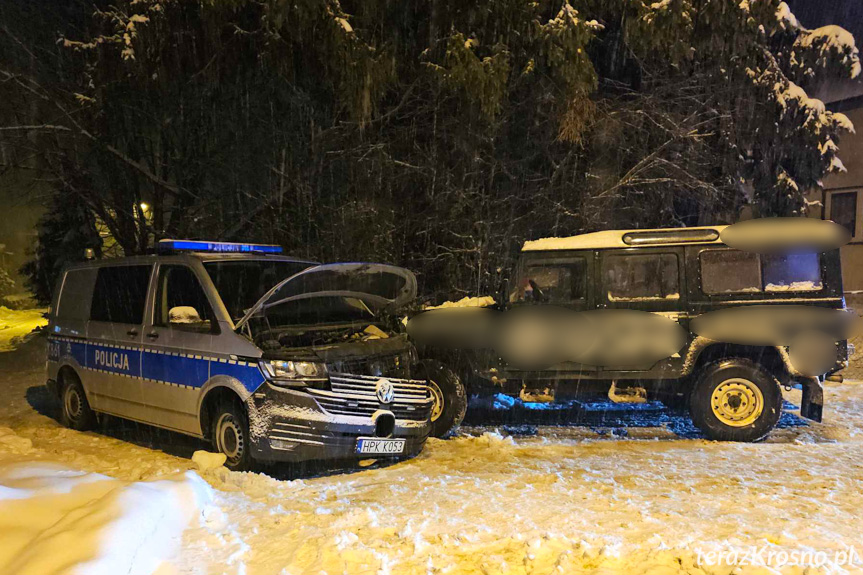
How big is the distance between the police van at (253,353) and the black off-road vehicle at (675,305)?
1232 millimetres

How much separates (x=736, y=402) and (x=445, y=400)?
3.07 meters

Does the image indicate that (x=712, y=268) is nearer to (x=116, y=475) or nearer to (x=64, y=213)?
(x=116, y=475)

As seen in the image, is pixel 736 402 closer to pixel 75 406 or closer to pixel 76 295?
pixel 75 406

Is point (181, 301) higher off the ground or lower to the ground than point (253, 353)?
higher

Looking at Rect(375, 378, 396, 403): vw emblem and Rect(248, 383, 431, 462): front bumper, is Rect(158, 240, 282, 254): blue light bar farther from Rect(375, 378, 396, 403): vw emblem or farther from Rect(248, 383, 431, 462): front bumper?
Rect(375, 378, 396, 403): vw emblem

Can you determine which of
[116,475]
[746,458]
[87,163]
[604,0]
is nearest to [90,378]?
[116,475]

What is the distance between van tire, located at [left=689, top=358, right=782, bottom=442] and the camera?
21.4ft

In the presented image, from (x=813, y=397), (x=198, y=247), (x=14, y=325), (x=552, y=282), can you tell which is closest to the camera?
(x=198, y=247)

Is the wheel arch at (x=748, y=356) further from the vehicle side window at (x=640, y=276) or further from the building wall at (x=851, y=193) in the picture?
the building wall at (x=851, y=193)

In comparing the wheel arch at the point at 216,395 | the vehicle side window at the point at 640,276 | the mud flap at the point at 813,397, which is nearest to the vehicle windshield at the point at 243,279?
the wheel arch at the point at 216,395

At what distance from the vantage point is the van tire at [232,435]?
5.47m

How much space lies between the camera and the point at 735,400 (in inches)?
261

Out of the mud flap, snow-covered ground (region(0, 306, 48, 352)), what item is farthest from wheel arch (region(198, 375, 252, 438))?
snow-covered ground (region(0, 306, 48, 352))

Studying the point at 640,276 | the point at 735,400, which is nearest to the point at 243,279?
the point at 640,276
